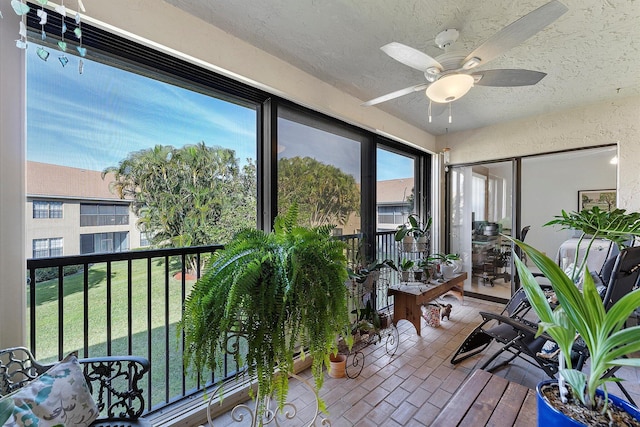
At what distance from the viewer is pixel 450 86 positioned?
1738 mm

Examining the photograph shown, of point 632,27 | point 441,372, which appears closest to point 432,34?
point 632,27

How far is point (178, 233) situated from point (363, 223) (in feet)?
6.43

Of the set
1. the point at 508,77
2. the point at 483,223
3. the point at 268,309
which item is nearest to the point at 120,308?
the point at 268,309

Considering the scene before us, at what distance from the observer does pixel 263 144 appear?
7.11 feet

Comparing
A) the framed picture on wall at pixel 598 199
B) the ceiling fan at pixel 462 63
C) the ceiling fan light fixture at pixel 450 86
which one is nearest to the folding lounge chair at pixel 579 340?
the ceiling fan at pixel 462 63

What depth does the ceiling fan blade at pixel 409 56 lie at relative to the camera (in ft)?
4.84

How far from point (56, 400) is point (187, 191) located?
3.82 ft

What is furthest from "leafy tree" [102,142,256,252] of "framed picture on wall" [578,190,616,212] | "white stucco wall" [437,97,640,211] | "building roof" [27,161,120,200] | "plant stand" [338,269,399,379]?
"framed picture on wall" [578,190,616,212]

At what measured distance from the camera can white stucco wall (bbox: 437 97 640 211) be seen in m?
2.81

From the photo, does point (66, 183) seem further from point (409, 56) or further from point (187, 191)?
point (409, 56)

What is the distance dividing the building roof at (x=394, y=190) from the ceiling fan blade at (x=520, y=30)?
6.03 feet

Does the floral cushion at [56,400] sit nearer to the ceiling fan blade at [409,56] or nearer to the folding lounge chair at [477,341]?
the ceiling fan blade at [409,56]

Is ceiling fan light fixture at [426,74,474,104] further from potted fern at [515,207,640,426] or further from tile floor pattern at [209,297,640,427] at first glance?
tile floor pattern at [209,297,640,427]

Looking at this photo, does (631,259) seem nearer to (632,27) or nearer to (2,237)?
(632,27)
